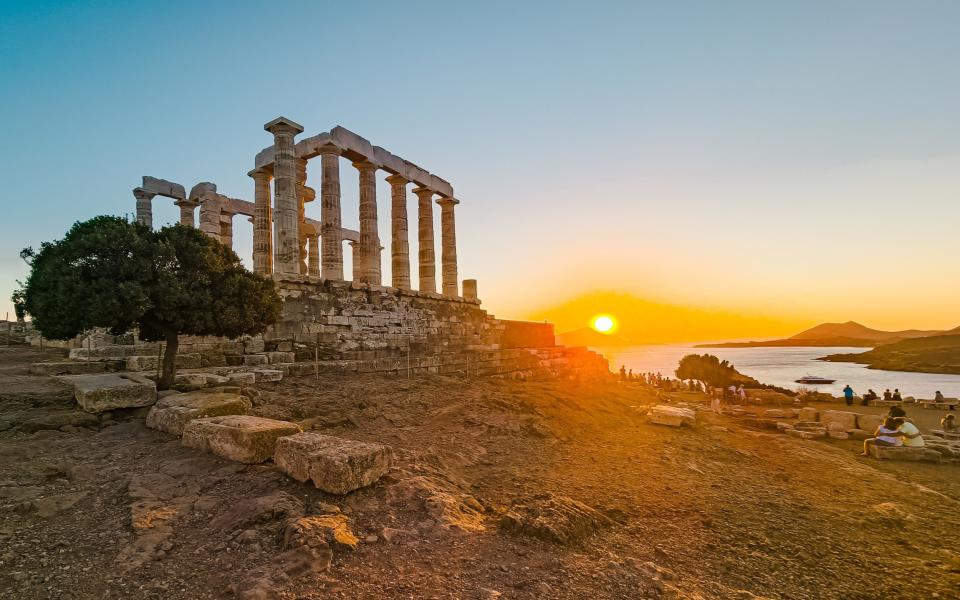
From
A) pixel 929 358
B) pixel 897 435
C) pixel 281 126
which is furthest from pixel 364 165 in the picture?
pixel 929 358

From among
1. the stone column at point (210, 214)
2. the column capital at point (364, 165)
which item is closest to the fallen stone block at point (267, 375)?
the column capital at point (364, 165)

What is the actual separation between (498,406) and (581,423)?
6.77 ft

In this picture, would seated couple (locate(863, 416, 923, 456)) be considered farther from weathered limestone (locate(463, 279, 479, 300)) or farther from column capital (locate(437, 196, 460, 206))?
column capital (locate(437, 196, 460, 206))

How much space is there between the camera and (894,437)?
1102cm

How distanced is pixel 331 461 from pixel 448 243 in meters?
19.8

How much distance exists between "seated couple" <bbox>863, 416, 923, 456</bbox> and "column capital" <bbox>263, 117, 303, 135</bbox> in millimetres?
19786

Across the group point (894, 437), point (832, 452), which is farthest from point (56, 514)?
point (894, 437)

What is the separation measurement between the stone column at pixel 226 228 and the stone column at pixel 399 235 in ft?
29.1

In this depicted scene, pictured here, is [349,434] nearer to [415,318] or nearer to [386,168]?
[415,318]

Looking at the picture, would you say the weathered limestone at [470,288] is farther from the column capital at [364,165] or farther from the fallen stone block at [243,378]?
the fallen stone block at [243,378]

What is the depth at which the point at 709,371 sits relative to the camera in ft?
114

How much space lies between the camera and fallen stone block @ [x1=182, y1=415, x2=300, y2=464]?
16.4 feet

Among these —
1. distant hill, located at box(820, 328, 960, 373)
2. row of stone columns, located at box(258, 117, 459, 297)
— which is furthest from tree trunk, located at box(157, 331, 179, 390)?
distant hill, located at box(820, 328, 960, 373)

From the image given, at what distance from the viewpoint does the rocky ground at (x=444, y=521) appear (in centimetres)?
330
